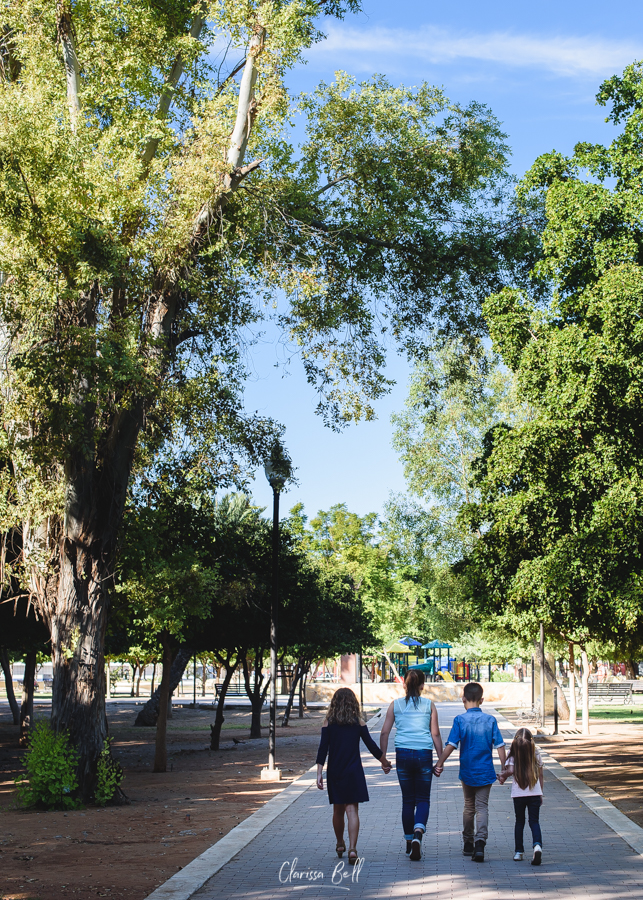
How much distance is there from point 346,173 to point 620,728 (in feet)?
71.0

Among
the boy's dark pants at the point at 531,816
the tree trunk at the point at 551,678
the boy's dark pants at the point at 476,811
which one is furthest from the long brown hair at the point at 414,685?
the tree trunk at the point at 551,678

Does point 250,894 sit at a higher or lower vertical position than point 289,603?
lower

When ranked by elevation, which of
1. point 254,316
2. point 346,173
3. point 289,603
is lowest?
point 289,603

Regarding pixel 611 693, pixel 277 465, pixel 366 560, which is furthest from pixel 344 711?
pixel 366 560

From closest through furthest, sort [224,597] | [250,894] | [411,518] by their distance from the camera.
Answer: [250,894] → [224,597] → [411,518]

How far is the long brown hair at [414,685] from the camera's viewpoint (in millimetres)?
8000

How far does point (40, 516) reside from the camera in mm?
12570

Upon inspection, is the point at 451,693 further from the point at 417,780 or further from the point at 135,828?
the point at 417,780

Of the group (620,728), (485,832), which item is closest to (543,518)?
(485,832)

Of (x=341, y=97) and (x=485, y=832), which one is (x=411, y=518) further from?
(x=485, y=832)

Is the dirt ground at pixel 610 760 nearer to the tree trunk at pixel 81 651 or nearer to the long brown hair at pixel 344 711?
the long brown hair at pixel 344 711

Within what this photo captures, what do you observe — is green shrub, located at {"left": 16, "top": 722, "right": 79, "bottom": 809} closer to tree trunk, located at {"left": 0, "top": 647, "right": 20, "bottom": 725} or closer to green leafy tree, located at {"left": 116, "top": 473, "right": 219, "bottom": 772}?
green leafy tree, located at {"left": 116, "top": 473, "right": 219, "bottom": 772}
